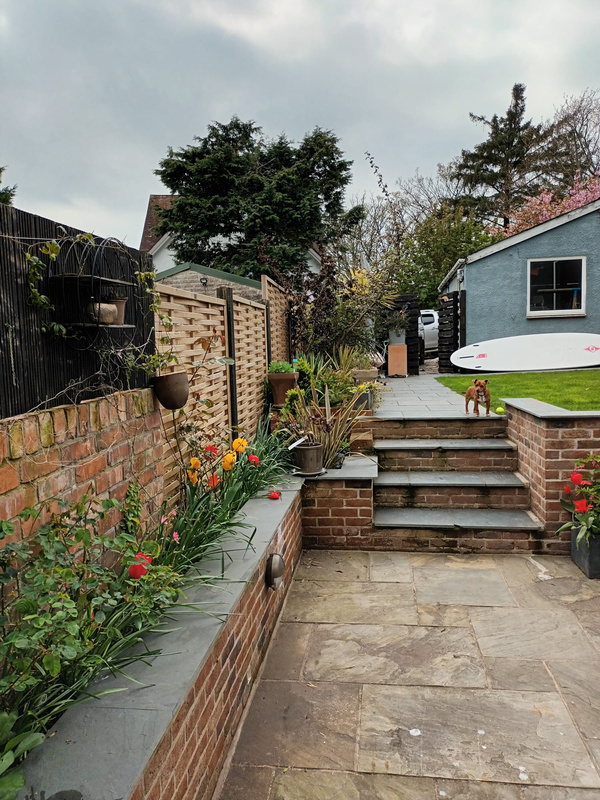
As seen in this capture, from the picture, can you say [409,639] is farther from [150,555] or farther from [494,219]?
[494,219]

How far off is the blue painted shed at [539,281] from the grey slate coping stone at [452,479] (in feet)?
27.5

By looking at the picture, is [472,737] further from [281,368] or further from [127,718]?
[281,368]

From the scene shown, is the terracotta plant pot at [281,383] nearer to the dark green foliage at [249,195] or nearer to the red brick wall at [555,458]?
the red brick wall at [555,458]

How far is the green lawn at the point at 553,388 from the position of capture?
20.1 feet

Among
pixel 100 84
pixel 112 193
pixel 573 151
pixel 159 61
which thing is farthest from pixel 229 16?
pixel 573 151

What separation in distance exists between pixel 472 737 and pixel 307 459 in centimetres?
243

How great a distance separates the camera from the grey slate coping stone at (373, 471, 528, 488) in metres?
4.69

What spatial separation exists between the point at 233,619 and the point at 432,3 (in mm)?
6172

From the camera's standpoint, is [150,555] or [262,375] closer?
[150,555]

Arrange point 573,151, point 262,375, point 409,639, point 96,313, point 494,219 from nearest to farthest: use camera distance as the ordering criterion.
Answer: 1. point 96,313
2. point 409,639
3. point 262,375
4. point 573,151
5. point 494,219

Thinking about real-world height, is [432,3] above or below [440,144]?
below

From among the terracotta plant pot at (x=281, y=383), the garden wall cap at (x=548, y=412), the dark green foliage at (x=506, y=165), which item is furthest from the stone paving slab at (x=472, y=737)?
the dark green foliage at (x=506, y=165)

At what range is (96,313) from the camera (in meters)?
1.88

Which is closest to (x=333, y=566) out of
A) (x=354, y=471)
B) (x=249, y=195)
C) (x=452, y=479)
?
(x=354, y=471)
